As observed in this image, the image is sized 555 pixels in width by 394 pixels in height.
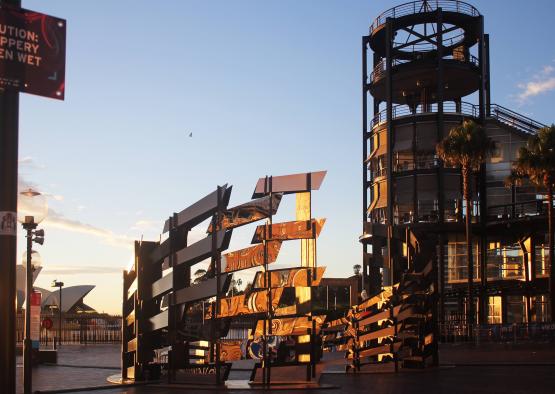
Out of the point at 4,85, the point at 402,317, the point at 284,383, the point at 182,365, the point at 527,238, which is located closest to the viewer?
the point at 4,85

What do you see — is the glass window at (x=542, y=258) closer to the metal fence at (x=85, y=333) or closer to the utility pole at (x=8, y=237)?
the metal fence at (x=85, y=333)

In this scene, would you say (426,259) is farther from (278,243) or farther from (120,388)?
(120,388)

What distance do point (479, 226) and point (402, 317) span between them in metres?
38.6

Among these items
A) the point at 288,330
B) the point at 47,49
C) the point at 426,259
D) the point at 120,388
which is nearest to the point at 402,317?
the point at 426,259

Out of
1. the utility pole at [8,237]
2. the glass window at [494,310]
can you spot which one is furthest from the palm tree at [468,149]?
the utility pole at [8,237]

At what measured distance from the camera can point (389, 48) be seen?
67.4 metres

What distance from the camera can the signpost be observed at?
30.9 feet

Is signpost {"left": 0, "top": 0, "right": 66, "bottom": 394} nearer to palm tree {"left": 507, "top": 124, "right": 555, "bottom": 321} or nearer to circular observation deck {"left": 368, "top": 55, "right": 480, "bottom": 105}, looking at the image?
palm tree {"left": 507, "top": 124, "right": 555, "bottom": 321}

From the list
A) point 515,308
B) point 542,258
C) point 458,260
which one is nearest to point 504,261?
point 542,258

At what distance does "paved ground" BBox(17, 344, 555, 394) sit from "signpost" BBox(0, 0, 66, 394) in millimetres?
12594

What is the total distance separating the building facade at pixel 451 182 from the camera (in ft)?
213

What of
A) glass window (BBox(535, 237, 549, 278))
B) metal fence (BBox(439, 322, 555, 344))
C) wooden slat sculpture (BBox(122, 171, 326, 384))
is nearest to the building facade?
glass window (BBox(535, 237, 549, 278))

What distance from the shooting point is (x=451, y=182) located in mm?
66812

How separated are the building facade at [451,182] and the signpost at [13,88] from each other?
183ft
